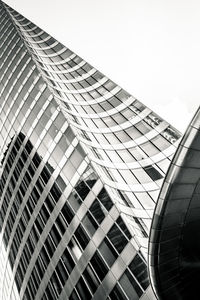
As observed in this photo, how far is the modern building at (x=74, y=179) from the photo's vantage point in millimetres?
23516

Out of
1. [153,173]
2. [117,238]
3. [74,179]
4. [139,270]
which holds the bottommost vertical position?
[139,270]

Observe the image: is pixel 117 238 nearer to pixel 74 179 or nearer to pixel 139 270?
pixel 139 270

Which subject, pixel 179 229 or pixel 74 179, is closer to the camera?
pixel 179 229

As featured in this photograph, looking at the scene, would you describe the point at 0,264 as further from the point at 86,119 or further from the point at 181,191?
the point at 181,191

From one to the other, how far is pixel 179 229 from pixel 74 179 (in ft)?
46.1

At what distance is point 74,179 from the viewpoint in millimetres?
28938

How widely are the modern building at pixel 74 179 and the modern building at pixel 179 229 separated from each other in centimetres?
281

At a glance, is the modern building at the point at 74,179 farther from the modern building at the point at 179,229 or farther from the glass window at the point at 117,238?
the modern building at the point at 179,229

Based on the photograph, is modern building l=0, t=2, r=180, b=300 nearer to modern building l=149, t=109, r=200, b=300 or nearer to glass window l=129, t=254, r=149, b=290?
glass window l=129, t=254, r=149, b=290

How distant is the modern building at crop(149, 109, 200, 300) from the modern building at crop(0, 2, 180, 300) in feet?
9.21

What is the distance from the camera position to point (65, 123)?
32.4m

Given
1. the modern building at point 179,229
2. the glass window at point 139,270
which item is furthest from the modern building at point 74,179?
the modern building at point 179,229

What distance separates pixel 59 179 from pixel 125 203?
9029mm

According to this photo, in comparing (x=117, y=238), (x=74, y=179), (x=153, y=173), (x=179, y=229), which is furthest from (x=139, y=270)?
(x=74, y=179)
